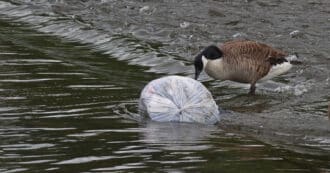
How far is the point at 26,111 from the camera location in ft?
33.5

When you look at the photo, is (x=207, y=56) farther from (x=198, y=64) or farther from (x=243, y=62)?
(x=243, y=62)

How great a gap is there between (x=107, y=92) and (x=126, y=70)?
1.96 m

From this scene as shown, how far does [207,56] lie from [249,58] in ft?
1.76

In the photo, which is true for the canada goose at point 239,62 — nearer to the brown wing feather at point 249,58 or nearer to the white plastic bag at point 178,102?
the brown wing feather at point 249,58

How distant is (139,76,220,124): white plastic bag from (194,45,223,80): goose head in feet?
6.21

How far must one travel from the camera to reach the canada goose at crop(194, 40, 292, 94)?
39.6 ft

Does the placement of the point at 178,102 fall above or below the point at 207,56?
below

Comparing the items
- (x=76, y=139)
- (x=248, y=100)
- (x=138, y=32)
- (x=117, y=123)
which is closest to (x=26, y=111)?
(x=117, y=123)

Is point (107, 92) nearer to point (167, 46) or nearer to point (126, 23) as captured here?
point (167, 46)

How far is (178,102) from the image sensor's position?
10.0 metres

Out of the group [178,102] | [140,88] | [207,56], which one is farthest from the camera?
[140,88]

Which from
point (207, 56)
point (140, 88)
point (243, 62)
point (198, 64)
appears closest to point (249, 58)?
point (243, 62)

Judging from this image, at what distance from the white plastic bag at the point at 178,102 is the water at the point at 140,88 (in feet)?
0.65

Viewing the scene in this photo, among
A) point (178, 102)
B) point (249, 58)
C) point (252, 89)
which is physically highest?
point (249, 58)
